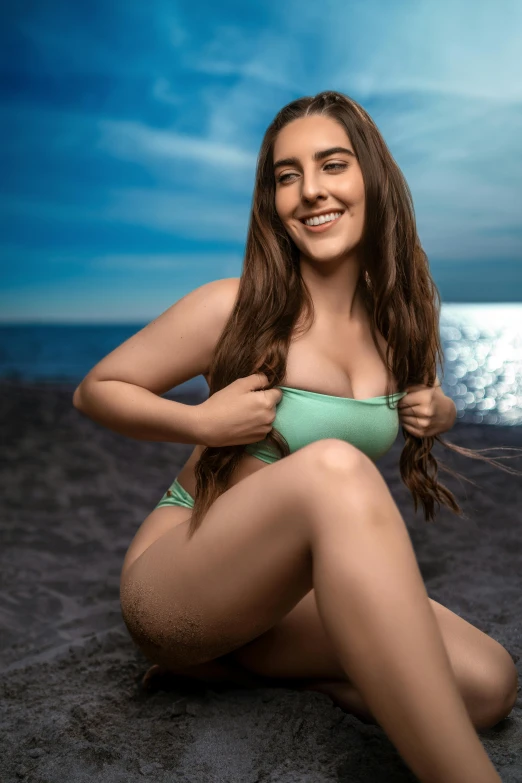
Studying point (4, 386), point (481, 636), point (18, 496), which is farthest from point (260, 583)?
point (4, 386)

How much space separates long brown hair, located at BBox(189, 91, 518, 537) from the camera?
1441 mm

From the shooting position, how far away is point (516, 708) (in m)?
1.56

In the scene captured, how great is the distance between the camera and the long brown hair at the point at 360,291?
144 cm

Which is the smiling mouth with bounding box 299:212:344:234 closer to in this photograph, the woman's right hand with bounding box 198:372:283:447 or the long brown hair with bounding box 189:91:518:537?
the long brown hair with bounding box 189:91:518:537

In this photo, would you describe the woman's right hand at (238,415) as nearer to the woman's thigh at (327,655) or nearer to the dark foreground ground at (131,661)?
the woman's thigh at (327,655)

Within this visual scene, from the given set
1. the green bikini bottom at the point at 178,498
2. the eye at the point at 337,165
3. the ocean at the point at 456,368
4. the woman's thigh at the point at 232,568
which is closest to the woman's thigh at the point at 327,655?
the woman's thigh at the point at 232,568

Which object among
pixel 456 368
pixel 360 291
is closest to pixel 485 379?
pixel 456 368

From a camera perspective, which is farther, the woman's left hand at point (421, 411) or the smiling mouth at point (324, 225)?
the woman's left hand at point (421, 411)

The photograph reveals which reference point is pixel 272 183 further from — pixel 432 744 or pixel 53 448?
pixel 53 448

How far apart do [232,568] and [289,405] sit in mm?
337

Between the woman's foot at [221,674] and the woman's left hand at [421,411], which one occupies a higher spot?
the woman's left hand at [421,411]

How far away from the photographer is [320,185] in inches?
56.2

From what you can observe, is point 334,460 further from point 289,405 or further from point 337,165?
point 337,165

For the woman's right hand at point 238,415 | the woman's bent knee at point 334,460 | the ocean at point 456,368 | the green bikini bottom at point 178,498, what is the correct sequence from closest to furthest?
the woman's bent knee at point 334,460, the woman's right hand at point 238,415, the green bikini bottom at point 178,498, the ocean at point 456,368
